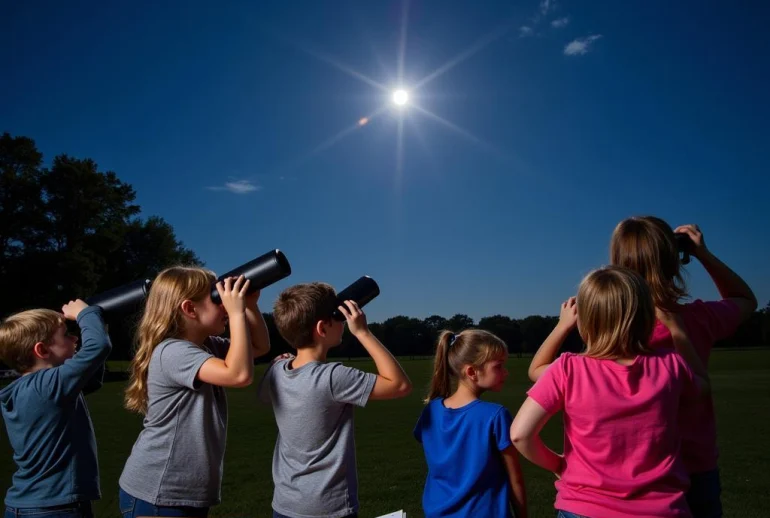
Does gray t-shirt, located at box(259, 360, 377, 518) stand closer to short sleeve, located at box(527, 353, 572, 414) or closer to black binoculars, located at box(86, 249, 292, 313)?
Answer: black binoculars, located at box(86, 249, 292, 313)

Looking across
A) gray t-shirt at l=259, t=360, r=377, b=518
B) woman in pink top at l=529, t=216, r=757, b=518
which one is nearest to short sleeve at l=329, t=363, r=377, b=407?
gray t-shirt at l=259, t=360, r=377, b=518

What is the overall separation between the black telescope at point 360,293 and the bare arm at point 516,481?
3.59 ft

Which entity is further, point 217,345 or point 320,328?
point 217,345

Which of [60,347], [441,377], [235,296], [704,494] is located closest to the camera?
[704,494]

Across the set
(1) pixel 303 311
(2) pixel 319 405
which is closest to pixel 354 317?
(1) pixel 303 311

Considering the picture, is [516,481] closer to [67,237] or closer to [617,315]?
[617,315]

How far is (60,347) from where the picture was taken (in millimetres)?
3885

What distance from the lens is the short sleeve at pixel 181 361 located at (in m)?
3.06

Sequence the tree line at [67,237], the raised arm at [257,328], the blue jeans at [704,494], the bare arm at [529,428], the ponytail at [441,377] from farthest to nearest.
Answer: the tree line at [67,237] < the raised arm at [257,328] < the ponytail at [441,377] < the blue jeans at [704,494] < the bare arm at [529,428]

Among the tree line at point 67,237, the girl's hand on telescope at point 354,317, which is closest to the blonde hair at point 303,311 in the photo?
the girl's hand on telescope at point 354,317

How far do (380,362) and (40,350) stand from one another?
223cm

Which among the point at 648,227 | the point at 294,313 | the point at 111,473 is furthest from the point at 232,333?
the point at 111,473

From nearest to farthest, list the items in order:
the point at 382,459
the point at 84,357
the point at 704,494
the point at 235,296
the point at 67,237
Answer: the point at 704,494 → the point at 235,296 → the point at 84,357 → the point at 382,459 → the point at 67,237

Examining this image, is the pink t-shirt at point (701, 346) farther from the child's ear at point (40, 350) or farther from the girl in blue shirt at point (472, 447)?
the child's ear at point (40, 350)
